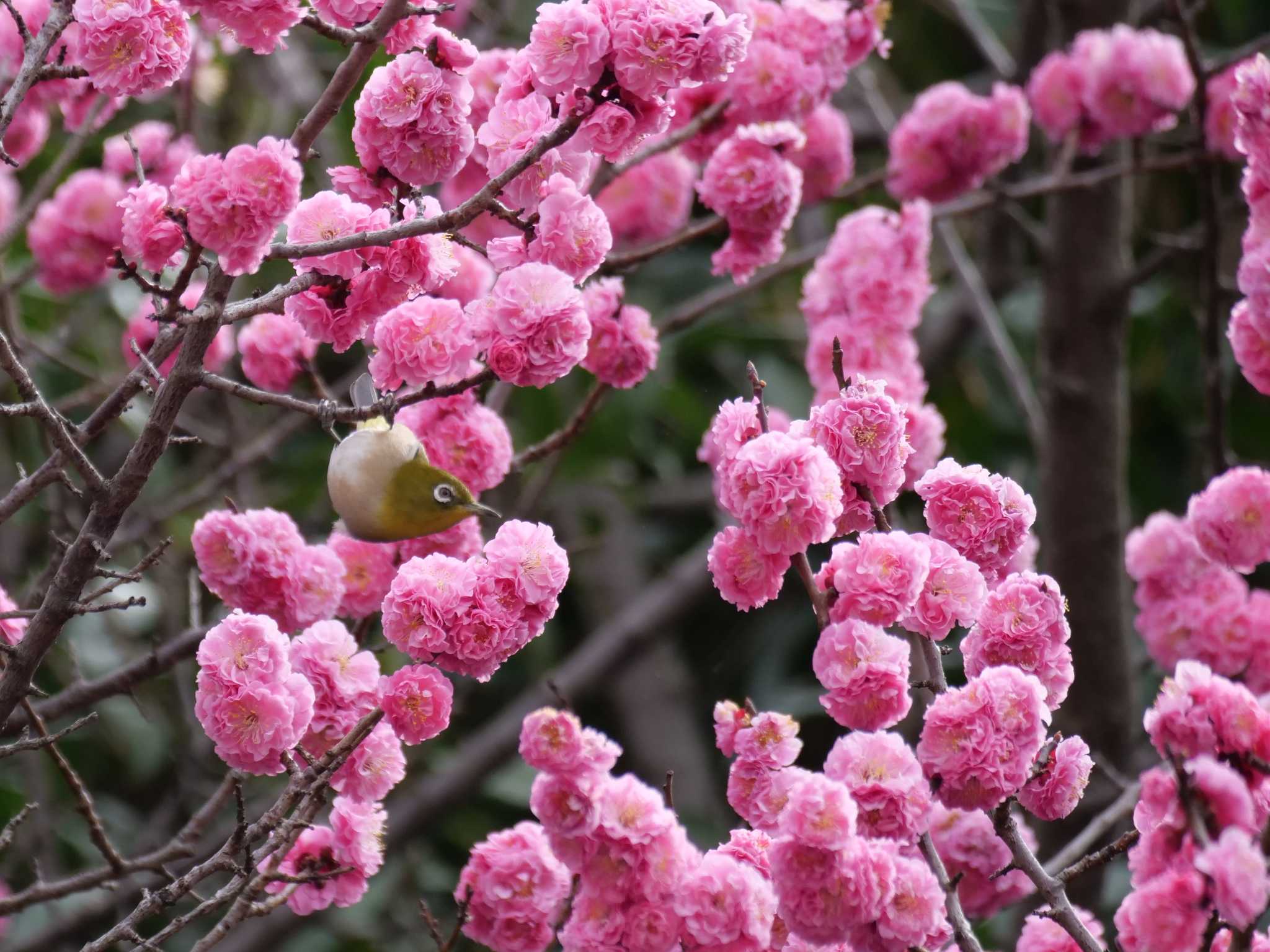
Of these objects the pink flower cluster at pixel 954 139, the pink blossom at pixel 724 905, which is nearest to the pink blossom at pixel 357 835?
the pink blossom at pixel 724 905

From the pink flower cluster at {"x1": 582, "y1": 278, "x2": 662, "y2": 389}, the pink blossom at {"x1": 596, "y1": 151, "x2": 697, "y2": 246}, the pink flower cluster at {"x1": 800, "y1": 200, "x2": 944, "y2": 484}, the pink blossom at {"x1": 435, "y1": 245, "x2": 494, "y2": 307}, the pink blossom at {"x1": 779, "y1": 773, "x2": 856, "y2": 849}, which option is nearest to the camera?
the pink blossom at {"x1": 779, "y1": 773, "x2": 856, "y2": 849}

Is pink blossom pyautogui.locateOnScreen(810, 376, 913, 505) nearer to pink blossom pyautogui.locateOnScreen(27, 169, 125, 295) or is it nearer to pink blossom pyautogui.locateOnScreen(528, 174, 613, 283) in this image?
pink blossom pyautogui.locateOnScreen(528, 174, 613, 283)

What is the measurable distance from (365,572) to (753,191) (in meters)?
0.65

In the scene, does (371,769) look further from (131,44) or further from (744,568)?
(131,44)

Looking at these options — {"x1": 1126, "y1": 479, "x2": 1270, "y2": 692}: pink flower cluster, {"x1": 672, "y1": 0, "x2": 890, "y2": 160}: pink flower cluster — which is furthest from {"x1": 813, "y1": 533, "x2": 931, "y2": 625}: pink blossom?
{"x1": 672, "y1": 0, "x2": 890, "y2": 160}: pink flower cluster

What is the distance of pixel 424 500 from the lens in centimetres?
120

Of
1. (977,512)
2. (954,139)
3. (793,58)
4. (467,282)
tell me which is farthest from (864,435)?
(954,139)

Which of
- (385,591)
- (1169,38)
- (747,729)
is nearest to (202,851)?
(385,591)

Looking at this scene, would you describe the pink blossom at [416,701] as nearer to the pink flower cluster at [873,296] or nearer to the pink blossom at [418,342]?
the pink blossom at [418,342]

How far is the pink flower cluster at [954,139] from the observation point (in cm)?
225

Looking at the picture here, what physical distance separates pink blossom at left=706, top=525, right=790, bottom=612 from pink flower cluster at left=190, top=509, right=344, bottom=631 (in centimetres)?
43

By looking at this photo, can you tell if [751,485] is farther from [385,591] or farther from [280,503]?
[280,503]

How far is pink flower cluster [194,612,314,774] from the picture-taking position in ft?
3.68

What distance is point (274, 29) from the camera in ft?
3.70
